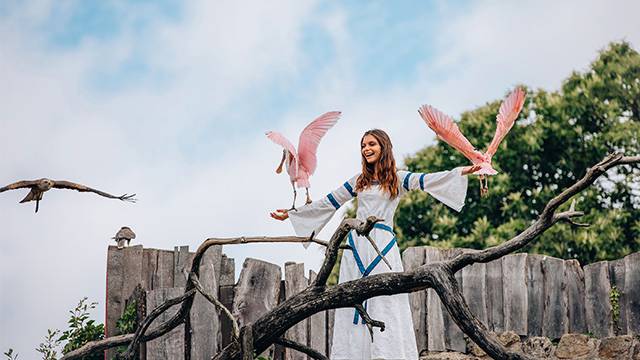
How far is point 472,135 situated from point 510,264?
7348 mm

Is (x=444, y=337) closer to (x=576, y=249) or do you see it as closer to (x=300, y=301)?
(x=300, y=301)

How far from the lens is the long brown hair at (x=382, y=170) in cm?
660

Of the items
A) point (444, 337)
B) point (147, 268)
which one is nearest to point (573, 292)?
point (444, 337)

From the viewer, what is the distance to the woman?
21.1 ft

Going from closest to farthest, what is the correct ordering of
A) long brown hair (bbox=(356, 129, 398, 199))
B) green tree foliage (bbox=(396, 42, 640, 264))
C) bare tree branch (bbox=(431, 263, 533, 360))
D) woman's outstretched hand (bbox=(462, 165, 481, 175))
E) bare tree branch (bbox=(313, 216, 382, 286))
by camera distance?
bare tree branch (bbox=(431, 263, 533, 360)), bare tree branch (bbox=(313, 216, 382, 286)), woman's outstretched hand (bbox=(462, 165, 481, 175)), long brown hair (bbox=(356, 129, 398, 199)), green tree foliage (bbox=(396, 42, 640, 264))

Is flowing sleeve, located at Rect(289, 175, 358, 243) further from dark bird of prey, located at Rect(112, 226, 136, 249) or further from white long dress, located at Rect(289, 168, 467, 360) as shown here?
dark bird of prey, located at Rect(112, 226, 136, 249)

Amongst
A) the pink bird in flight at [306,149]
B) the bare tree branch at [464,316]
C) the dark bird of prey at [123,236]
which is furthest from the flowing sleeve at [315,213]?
the dark bird of prey at [123,236]

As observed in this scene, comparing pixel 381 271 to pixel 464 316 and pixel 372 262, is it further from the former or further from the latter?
pixel 464 316

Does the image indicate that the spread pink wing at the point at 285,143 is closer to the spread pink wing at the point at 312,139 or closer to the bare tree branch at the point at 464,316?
the spread pink wing at the point at 312,139

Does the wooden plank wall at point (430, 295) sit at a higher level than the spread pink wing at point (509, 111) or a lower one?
lower

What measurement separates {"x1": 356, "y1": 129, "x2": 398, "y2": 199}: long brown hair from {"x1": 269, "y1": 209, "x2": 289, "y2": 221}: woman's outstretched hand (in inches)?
21.6

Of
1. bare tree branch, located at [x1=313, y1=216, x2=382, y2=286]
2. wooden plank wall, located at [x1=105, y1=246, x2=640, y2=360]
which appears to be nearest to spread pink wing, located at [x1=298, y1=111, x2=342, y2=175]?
bare tree branch, located at [x1=313, y1=216, x2=382, y2=286]

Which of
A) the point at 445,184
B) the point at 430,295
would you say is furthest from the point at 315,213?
the point at 430,295

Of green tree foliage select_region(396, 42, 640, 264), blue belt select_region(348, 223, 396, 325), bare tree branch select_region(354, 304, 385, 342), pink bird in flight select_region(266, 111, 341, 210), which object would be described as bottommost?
bare tree branch select_region(354, 304, 385, 342)
